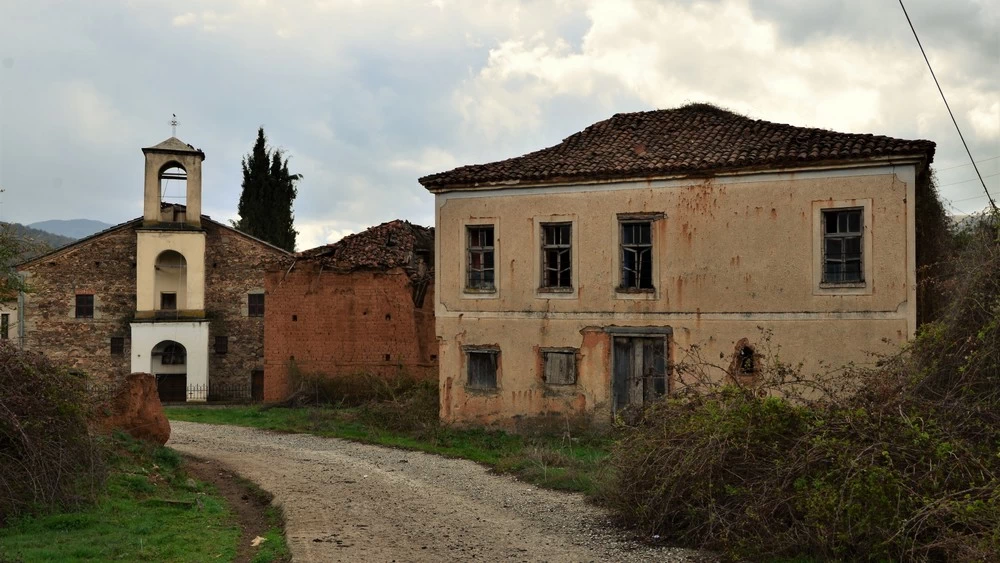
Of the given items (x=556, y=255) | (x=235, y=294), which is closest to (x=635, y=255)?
(x=556, y=255)

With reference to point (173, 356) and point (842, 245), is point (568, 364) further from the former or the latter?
point (173, 356)

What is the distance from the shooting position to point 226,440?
1833cm

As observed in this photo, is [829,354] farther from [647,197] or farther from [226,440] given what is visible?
[226,440]

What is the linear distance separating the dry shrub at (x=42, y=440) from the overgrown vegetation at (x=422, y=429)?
6.14m

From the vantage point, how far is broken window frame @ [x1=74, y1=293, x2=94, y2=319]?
33.9m

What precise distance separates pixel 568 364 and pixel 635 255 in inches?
102

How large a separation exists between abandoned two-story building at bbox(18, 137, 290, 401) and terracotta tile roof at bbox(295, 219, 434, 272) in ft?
27.2

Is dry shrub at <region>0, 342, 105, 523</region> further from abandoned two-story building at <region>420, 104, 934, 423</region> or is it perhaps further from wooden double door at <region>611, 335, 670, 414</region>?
wooden double door at <region>611, 335, 670, 414</region>

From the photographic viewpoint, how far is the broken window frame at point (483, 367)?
58.7 ft

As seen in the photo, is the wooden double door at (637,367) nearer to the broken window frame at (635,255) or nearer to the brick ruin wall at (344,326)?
the broken window frame at (635,255)

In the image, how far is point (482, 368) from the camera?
712 inches

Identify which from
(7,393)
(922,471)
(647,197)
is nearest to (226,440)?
(7,393)

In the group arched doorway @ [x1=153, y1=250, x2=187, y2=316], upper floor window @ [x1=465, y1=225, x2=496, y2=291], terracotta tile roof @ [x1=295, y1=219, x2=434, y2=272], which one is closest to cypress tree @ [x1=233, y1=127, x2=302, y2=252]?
arched doorway @ [x1=153, y1=250, x2=187, y2=316]

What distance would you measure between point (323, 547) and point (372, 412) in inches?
442
